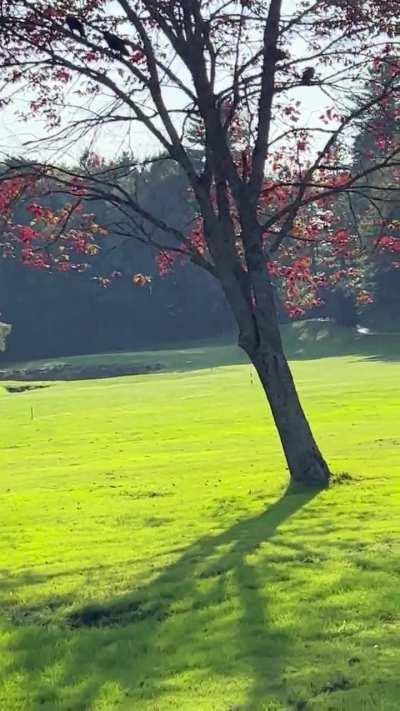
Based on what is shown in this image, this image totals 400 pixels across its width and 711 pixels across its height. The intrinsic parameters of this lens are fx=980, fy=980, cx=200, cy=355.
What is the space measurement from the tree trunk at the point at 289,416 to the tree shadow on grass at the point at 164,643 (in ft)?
16.4

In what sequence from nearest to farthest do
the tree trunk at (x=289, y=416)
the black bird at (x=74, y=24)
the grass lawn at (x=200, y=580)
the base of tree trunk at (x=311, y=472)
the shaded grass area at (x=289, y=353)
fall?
the grass lawn at (x=200, y=580) < the black bird at (x=74, y=24) < the tree trunk at (x=289, y=416) < the base of tree trunk at (x=311, y=472) < the shaded grass area at (x=289, y=353)

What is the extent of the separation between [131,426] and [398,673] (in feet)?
77.6

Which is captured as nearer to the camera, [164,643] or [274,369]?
[164,643]

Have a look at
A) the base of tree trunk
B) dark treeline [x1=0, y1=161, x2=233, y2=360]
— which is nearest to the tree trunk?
the base of tree trunk

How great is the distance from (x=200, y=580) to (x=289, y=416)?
591cm

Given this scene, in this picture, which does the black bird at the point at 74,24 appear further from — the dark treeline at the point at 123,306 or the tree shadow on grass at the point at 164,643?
the dark treeline at the point at 123,306

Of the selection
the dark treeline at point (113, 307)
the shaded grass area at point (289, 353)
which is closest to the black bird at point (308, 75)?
the shaded grass area at point (289, 353)

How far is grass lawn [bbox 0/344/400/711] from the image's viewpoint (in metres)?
6.55

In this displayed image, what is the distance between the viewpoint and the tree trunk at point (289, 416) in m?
15.2

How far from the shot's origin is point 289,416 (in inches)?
599

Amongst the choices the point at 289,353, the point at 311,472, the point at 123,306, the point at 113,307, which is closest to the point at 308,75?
the point at 311,472

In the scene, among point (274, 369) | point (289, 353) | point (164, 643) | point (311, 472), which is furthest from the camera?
point (289, 353)

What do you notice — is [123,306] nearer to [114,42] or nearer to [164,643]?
[114,42]

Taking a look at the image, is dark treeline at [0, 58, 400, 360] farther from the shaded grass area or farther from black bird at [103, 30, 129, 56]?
black bird at [103, 30, 129, 56]
